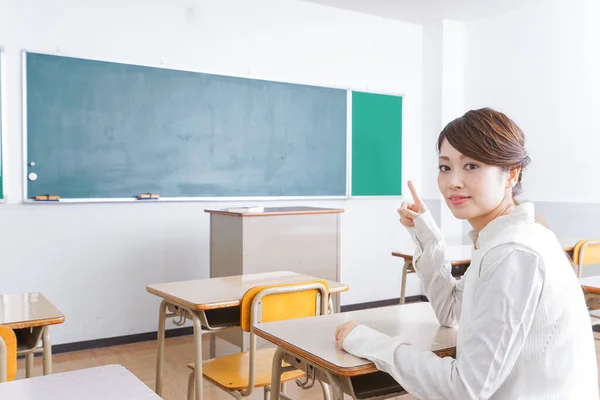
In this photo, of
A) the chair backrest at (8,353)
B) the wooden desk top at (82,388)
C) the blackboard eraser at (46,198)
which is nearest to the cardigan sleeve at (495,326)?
the wooden desk top at (82,388)

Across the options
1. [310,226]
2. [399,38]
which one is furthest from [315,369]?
[399,38]

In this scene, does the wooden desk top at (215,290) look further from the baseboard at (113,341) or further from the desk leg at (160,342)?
the baseboard at (113,341)

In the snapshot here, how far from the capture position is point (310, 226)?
3.64m

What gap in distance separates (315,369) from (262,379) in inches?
28.9

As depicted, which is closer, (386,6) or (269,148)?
(269,148)

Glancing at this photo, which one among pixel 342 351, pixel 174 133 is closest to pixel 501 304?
pixel 342 351

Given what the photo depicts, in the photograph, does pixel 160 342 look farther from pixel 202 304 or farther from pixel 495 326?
pixel 495 326

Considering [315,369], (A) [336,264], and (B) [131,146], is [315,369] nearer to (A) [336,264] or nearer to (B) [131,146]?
(A) [336,264]

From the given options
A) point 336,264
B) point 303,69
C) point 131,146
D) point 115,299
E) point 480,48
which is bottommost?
point 115,299

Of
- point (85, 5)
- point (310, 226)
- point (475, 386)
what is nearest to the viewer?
point (475, 386)

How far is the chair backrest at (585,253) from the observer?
3.62 metres

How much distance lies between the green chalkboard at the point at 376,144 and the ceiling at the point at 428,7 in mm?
760

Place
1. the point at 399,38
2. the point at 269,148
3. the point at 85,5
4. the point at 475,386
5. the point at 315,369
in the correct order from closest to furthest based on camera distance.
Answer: the point at 475,386
the point at 315,369
the point at 85,5
the point at 269,148
the point at 399,38

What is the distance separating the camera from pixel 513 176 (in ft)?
4.31
